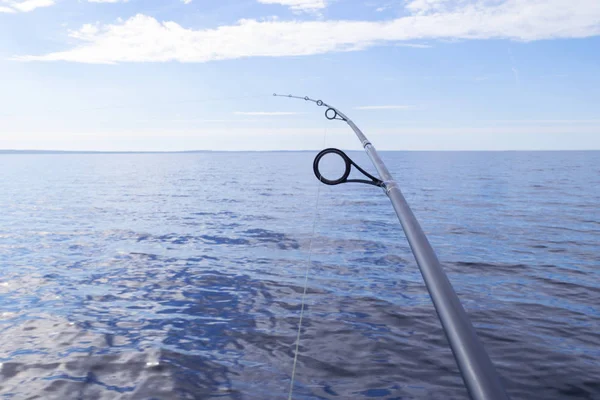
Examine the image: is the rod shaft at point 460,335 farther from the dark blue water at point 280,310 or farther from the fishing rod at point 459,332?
the dark blue water at point 280,310

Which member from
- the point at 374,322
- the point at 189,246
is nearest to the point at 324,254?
the point at 189,246

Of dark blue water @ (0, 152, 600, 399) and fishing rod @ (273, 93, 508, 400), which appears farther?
dark blue water @ (0, 152, 600, 399)

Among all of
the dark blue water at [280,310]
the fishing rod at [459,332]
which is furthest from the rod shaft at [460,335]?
the dark blue water at [280,310]

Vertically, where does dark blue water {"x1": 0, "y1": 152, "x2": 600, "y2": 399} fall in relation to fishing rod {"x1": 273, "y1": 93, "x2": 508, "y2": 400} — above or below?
below

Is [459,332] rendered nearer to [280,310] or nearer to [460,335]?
[460,335]

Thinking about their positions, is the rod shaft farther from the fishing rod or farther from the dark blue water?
the dark blue water

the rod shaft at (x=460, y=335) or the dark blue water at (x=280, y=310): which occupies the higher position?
the rod shaft at (x=460, y=335)

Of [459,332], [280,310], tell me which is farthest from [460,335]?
[280,310]

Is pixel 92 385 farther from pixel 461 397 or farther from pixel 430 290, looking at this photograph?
pixel 430 290

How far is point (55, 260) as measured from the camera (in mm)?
16688

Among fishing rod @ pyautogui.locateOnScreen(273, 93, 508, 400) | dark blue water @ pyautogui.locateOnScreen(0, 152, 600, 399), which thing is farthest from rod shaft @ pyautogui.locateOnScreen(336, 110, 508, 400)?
dark blue water @ pyautogui.locateOnScreen(0, 152, 600, 399)

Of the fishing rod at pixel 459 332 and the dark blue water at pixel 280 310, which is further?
the dark blue water at pixel 280 310

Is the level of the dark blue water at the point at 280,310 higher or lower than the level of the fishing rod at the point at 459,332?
lower

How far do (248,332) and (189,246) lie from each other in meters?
9.80
